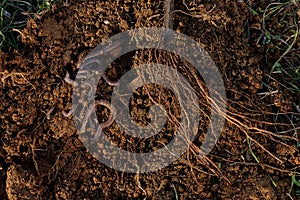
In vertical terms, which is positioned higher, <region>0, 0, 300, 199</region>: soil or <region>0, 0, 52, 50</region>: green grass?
<region>0, 0, 52, 50</region>: green grass

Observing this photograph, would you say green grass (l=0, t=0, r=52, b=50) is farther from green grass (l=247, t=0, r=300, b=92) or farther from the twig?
green grass (l=247, t=0, r=300, b=92)

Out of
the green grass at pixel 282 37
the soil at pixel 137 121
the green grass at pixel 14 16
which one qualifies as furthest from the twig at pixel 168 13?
the green grass at pixel 14 16

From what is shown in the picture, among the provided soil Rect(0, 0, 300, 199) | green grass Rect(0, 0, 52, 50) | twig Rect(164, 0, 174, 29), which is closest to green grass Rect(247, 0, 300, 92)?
soil Rect(0, 0, 300, 199)

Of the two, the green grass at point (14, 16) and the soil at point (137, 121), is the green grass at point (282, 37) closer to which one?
the soil at point (137, 121)

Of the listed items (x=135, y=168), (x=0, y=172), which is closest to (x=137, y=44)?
(x=135, y=168)

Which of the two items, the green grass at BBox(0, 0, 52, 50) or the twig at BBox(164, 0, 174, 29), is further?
the green grass at BBox(0, 0, 52, 50)

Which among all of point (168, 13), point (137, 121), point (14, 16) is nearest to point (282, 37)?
point (168, 13)

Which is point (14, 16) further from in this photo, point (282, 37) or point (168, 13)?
point (282, 37)

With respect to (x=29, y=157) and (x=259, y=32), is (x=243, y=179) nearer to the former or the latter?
(x=259, y=32)
